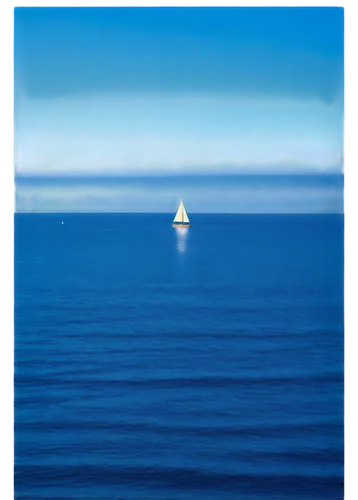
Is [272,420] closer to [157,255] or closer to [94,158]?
[157,255]

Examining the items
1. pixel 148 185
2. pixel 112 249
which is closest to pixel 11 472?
pixel 112 249

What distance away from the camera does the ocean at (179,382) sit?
12.6ft

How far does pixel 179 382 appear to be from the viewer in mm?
6707

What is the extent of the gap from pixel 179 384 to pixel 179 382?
2 centimetres

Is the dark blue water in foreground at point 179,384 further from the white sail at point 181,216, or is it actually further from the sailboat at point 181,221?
the white sail at point 181,216

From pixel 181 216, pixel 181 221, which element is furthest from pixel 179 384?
pixel 181 216

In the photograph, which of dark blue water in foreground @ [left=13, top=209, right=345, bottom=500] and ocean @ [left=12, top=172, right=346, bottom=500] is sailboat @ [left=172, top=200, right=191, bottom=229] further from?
dark blue water in foreground @ [left=13, top=209, right=345, bottom=500]

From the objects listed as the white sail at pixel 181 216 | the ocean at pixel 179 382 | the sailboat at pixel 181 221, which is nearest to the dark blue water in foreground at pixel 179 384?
the ocean at pixel 179 382

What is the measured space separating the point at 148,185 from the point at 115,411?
83.5ft

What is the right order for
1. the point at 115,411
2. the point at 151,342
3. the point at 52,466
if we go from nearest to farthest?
the point at 52,466, the point at 115,411, the point at 151,342

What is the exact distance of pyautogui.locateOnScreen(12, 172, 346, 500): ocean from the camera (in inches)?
152

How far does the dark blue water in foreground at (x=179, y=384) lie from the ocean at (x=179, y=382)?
0.06ft

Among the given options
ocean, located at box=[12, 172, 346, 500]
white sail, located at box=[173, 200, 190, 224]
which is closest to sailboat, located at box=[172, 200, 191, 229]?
white sail, located at box=[173, 200, 190, 224]

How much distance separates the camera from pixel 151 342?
8195 mm
